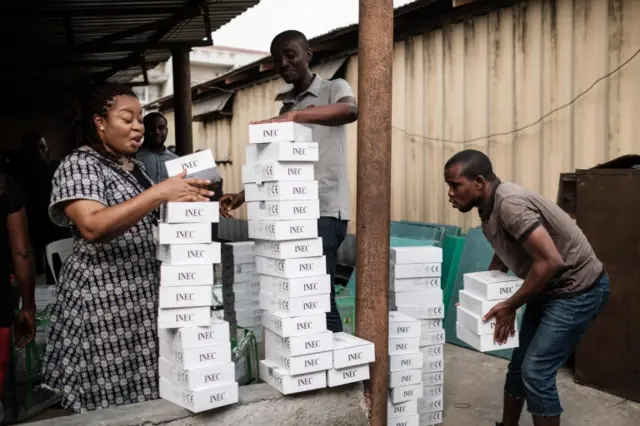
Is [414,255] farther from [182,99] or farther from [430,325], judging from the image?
[182,99]

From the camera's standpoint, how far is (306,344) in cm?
308

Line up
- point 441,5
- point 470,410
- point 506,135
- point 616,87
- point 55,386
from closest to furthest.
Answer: point 55,386, point 470,410, point 616,87, point 506,135, point 441,5

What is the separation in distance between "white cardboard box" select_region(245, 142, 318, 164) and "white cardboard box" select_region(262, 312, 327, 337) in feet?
2.56

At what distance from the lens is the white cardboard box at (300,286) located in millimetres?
3072

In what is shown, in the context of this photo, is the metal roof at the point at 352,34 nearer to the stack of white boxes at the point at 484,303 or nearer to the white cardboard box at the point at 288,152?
the stack of white boxes at the point at 484,303

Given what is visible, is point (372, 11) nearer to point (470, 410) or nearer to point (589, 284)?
point (589, 284)

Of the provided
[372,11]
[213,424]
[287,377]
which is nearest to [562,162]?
[372,11]

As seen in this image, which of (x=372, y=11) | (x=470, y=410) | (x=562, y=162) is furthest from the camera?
(x=562, y=162)

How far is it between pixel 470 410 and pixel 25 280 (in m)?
3.00

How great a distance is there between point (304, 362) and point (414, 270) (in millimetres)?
1083

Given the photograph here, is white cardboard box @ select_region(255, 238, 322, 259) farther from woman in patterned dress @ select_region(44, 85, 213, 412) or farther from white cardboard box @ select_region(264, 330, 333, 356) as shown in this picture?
woman in patterned dress @ select_region(44, 85, 213, 412)

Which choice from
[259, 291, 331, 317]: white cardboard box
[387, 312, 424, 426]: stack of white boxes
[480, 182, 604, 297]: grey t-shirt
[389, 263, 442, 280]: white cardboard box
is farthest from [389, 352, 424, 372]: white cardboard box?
[480, 182, 604, 297]: grey t-shirt

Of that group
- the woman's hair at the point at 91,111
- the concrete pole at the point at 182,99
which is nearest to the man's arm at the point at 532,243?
the woman's hair at the point at 91,111

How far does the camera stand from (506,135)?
6.07 metres
